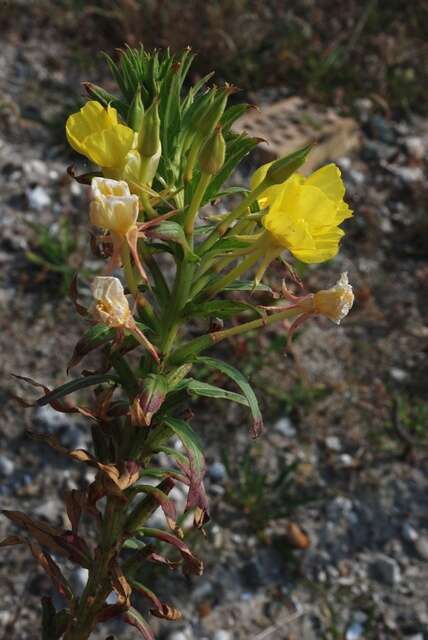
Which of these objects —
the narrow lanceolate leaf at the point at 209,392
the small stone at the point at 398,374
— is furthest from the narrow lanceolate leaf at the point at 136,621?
the small stone at the point at 398,374

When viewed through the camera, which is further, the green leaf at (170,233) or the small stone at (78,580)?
the small stone at (78,580)

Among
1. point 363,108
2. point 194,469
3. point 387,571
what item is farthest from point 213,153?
point 363,108

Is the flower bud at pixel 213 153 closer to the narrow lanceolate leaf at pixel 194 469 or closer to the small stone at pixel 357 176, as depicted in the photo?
the narrow lanceolate leaf at pixel 194 469

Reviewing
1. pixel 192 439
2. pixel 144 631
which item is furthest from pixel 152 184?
pixel 144 631

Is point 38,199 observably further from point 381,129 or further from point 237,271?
point 237,271

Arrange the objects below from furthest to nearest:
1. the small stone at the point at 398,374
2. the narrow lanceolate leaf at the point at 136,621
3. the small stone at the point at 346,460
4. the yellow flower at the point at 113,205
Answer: the small stone at the point at 398,374, the small stone at the point at 346,460, the narrow lanceolate leaf at the point at 136,621, the yellow flower at the point at 113,205

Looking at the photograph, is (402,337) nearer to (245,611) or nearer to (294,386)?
(294,386)

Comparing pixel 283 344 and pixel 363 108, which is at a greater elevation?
pixel 363 108

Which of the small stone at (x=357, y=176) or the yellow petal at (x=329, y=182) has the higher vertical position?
the yellow petal at (x=329, y=182)
